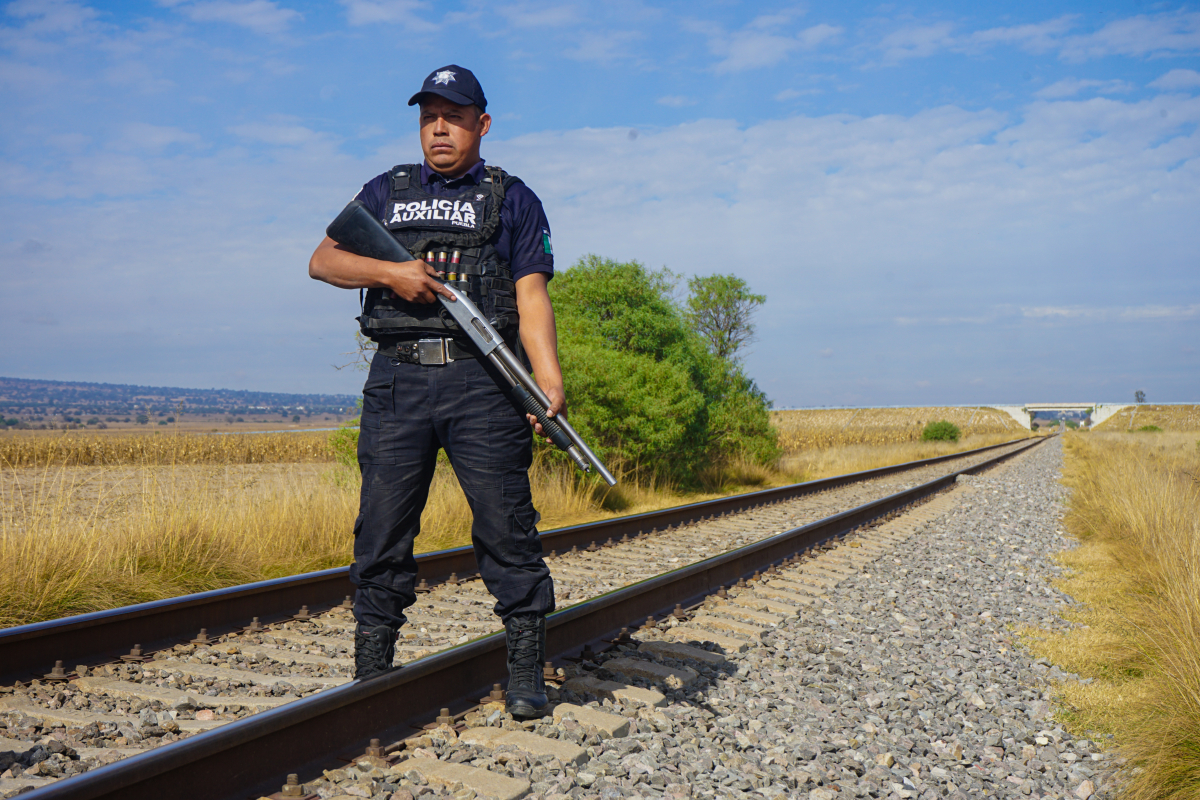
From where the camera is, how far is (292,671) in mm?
3854

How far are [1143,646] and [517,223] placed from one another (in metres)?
4.03

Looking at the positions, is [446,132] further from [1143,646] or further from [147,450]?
[147,450]

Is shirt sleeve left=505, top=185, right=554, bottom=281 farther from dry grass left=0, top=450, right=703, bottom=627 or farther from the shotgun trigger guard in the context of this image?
dry grass left=0, top=450, right=703, bottom=627

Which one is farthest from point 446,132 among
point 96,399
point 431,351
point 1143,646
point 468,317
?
point 96,399

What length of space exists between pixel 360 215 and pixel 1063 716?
12.3ft

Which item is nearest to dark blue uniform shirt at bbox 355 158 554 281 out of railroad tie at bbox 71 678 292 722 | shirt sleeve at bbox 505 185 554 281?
shirt sleeve at bbox 505 185 554 281

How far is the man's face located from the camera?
3195mm

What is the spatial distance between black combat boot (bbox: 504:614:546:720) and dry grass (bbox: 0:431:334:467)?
1506 cm

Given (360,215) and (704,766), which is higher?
(360,215)

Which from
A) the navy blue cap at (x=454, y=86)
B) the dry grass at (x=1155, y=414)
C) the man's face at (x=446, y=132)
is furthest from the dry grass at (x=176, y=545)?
the dry grass at (x=1155, y=414)

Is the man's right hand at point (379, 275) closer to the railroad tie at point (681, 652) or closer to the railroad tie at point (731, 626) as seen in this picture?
the railroad tie at point (681, 652)

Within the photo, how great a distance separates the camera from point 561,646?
409 centimetres

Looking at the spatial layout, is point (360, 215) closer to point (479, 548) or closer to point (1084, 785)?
point (479, 548)

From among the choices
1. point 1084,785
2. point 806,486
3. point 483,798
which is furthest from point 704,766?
point 806,486
